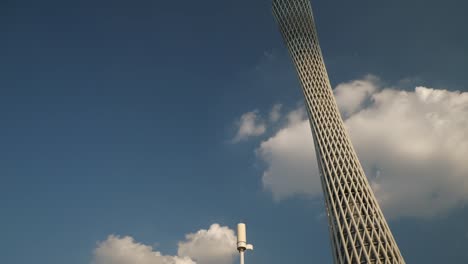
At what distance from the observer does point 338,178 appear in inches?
1355

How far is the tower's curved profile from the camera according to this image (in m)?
30.6

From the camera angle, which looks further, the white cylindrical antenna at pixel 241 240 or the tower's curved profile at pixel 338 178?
the tower's curved profile at pixel 338 178

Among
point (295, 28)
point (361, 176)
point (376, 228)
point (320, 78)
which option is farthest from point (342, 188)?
point (295, 28)

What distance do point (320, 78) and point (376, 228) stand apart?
60.8 feet

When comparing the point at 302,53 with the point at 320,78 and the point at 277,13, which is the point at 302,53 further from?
the point at 277,13

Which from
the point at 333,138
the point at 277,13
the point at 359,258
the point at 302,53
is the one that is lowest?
the point at 359,258

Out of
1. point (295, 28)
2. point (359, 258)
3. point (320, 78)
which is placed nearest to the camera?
point (359, 258)

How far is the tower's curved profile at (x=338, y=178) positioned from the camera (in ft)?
101

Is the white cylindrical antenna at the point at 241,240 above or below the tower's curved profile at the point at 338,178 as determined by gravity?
below

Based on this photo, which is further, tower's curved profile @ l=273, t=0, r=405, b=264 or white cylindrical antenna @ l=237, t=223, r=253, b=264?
tower's curved profile @ l=273, t=0, r=405, b=264

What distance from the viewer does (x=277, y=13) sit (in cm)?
5188

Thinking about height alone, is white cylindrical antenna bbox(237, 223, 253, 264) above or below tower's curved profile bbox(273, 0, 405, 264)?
below

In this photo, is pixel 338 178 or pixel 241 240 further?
pixel 338 178

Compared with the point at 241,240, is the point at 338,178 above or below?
above
